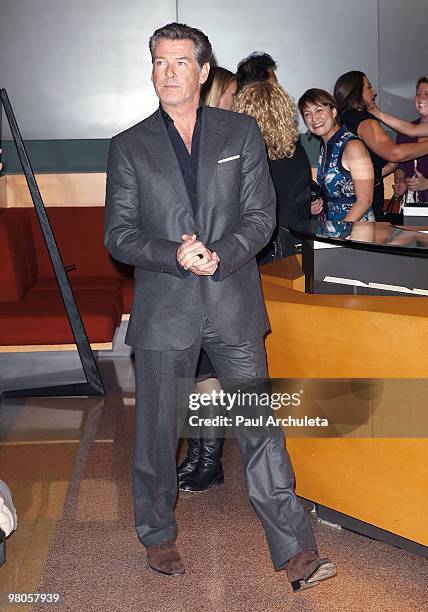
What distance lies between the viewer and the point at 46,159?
6766 millimetres

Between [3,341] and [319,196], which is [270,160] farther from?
[3,341]

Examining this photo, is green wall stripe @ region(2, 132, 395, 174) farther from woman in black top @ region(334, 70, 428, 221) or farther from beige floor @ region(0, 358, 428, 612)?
beige floor @ region(0, 358, 428, 612)

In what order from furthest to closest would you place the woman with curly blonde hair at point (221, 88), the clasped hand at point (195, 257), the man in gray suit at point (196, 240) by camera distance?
the woman with curly blonde hair at point (221, 88) → the man in gray suit at point (196, 240) → the clasped hand at point (195, 257)

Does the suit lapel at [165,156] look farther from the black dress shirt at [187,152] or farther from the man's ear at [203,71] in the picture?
the man's ear at [203,71]

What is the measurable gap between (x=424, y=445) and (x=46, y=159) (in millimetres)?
4499

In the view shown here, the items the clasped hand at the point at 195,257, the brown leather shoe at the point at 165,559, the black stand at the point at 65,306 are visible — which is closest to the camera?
the clasped hand at the point at 195,257

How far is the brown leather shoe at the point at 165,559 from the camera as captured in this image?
2975 mm

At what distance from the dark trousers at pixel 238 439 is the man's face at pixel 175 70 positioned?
647mm

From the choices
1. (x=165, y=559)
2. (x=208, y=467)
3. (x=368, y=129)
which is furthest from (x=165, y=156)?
(x=368, y=129)

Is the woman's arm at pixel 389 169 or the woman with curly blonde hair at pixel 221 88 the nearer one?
the woman with curly blonde hair at pixel 221 88

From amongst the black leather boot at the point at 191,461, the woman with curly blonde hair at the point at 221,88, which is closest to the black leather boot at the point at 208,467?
the black leather boot at the point at 191,461

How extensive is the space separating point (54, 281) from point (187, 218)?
3500 millimetres

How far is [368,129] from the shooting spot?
5062mm

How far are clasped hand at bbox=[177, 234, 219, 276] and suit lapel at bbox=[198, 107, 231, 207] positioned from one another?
0.16m
